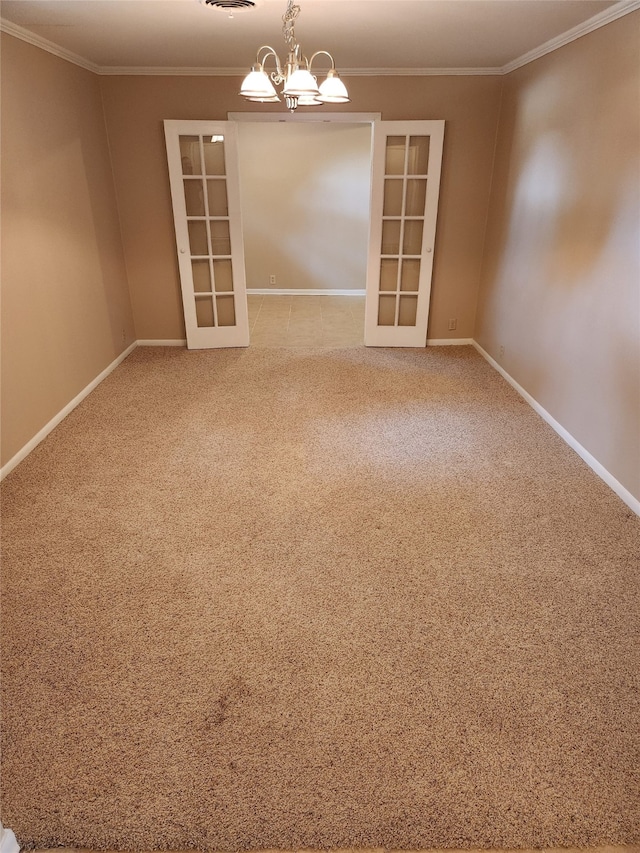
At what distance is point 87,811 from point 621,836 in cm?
142

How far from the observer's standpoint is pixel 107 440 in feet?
11.4

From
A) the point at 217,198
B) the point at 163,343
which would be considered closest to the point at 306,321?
the point at 163,343

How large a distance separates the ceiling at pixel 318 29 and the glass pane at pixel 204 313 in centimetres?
186

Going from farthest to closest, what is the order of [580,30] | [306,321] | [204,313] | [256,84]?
[306,321]
[204,313]
[580,30]
[256,84]

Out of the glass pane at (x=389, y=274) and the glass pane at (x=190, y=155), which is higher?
the glass pane at (x=190, y=155)

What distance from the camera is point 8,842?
1335mm

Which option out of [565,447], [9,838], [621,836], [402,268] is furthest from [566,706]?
[402,268]

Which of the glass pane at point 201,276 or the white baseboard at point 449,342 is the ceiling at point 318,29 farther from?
the white baseboard at point 449,342

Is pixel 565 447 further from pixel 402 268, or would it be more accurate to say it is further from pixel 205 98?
pixel 205 98

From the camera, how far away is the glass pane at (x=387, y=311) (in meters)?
5.14

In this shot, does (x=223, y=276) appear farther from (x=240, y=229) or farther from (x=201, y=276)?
(x=240, y=229)

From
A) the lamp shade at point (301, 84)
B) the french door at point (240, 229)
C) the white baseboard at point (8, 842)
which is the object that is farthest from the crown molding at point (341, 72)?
the white baseboard at point (8, 842)

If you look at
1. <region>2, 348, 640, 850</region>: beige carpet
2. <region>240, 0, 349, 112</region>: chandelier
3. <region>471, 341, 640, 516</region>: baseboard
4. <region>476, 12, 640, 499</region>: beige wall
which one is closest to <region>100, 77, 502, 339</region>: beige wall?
<region>476, 12, 640, 499</region>: beige wall

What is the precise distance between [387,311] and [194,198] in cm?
202
